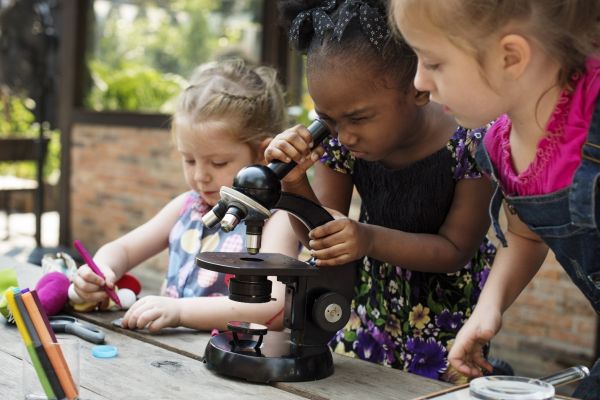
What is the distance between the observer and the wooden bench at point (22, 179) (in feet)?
24.8

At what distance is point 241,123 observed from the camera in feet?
8.11

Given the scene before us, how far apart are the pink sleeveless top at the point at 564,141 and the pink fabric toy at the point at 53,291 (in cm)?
118

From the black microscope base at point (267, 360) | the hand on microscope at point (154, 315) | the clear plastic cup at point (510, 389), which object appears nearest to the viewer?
the clear plastic cup at point (510, 389)

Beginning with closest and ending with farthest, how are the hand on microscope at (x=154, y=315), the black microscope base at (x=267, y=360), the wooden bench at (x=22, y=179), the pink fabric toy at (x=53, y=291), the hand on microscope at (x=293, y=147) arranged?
the black microscope base at (x=267, y=360), the hand on microscope at (x=293, y=147), the hand on microscope at (x=154, y=315), the pink fabric toy at (x=53, y=291), the wooden bench at (x=22, y=179)

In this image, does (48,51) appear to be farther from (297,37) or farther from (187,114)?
(297,37)

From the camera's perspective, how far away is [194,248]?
253 cm

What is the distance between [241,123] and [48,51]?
5.77m

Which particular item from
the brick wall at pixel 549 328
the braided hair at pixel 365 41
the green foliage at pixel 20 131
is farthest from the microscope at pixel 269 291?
the green foliage at pixel 20 131

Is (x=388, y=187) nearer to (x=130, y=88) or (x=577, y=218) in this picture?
(x=577, y=218)

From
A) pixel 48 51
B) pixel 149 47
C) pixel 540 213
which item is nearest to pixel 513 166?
pixel 540 213

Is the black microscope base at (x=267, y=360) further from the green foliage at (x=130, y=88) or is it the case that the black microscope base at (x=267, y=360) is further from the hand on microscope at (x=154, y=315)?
the green foliage at (x=130, y=88)

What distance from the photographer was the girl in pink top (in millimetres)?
1507

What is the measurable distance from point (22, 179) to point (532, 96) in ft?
34.4

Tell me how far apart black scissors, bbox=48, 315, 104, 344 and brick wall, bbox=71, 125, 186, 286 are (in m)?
4.86
